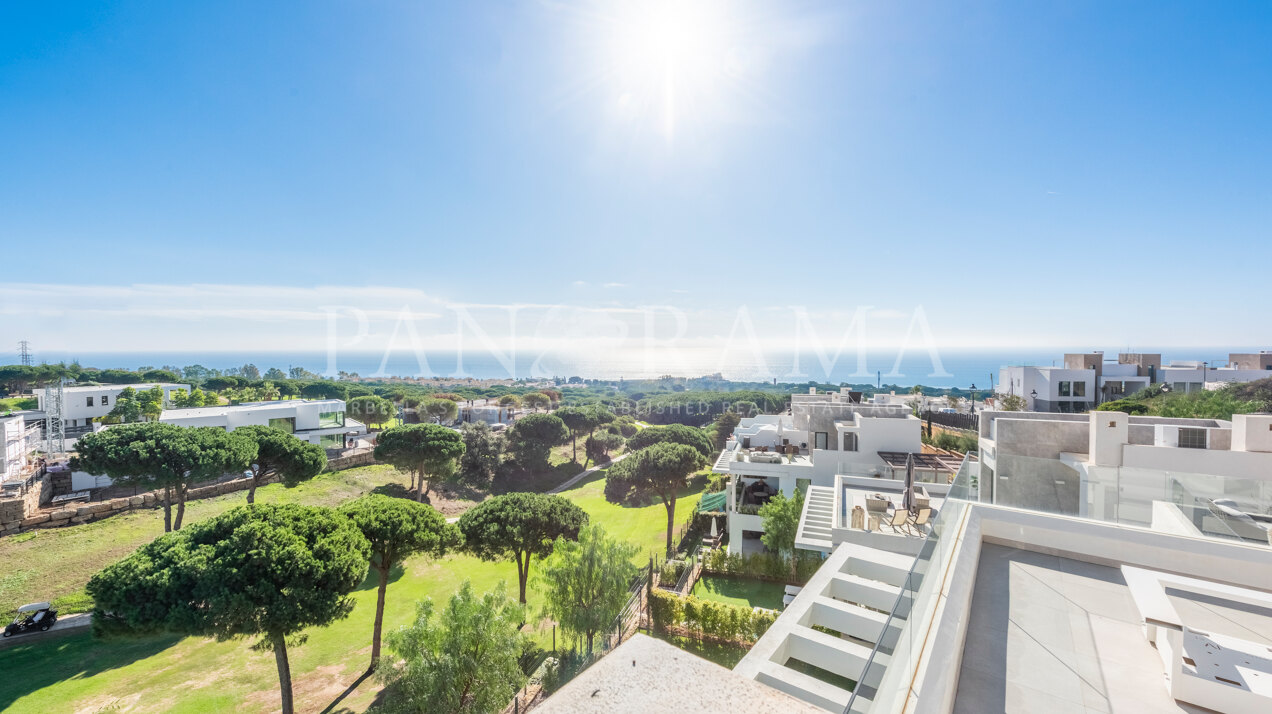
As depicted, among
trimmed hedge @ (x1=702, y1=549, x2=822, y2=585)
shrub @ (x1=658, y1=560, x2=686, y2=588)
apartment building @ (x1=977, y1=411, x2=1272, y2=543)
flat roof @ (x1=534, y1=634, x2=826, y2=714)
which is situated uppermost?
flat roof @ (x1=534, y1=634, x2=826, y2=714)

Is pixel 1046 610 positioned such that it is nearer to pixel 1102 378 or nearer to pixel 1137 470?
pixel 1137 470

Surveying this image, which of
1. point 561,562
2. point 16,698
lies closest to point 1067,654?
point 561,562

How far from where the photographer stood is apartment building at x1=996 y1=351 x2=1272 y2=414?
3756 centimetres

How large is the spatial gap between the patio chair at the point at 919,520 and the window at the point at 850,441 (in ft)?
23.6

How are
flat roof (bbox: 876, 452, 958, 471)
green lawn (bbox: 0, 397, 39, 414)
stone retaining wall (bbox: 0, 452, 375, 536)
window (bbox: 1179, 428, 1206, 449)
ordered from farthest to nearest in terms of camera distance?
green lawn (bbox: 0, 397, 39, 414) → stone retaining wall (bbox: 0, 452, 375, 536) → flat roof (bbox: 876, 452, 958, 471) → window (bbox: 1179, 428, 1206, 449)

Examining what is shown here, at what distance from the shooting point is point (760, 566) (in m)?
15.6

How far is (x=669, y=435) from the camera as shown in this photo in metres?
31.7

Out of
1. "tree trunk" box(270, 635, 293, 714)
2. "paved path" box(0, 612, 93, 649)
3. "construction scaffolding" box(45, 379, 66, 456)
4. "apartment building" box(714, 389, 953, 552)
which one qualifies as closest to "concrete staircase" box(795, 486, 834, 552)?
"apartment building" box(714, 389, 953, 552)

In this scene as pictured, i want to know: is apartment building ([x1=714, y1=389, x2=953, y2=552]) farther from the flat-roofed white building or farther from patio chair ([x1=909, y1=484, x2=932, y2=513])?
the flat-roofed white building

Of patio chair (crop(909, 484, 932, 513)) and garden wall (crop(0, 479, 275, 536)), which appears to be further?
garden wall (crop(0, 479, 275, 536))

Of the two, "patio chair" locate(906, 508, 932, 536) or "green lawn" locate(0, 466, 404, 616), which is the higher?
"patio chair" locate(906, 508, 932, 536)

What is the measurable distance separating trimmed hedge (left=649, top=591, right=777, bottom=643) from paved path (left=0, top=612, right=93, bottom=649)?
47.5 feet

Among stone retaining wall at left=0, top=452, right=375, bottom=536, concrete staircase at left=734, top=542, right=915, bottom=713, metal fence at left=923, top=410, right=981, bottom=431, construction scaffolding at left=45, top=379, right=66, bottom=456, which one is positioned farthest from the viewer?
metal fence at left=923, top=410, right=981, bottom=431

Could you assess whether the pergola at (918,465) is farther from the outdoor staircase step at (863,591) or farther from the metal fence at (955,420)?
the metal fence at (955,420)
